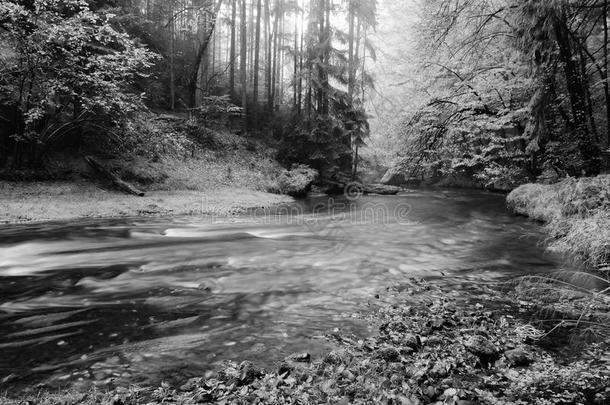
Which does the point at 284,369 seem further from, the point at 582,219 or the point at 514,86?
the point at 514,86

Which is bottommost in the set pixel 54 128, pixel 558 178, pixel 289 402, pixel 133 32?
pixel 289 402

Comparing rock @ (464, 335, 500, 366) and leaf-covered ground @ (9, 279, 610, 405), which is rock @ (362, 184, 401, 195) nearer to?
leaf-covered ground @ (9, 279, 610, 405)

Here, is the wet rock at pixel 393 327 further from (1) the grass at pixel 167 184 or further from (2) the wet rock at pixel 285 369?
(1) the grass at pixel 167 184

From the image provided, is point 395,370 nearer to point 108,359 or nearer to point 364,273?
point 108,359

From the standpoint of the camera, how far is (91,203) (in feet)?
38.5

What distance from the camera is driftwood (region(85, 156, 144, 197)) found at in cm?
1377

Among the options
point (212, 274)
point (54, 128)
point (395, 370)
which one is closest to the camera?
point (395, 370)

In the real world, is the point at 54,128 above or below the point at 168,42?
below

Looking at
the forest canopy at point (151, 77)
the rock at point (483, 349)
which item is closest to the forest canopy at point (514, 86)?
the rock at point (483, 349)

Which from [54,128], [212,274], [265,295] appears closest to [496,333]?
[265,295]

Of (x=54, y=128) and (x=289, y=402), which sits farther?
(x=54, y=128)

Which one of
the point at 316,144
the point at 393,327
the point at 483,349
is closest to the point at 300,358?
the point at 393,327

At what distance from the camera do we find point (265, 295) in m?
5.33

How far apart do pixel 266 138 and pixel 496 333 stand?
69.9 feet
